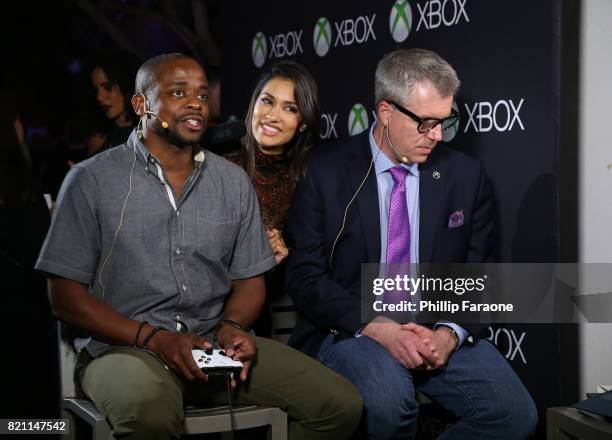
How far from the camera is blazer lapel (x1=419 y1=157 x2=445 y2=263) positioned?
10.9 ft

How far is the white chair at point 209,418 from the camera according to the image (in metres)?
2.60

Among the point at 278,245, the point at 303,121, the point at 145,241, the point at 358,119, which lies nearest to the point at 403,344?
the point at 278,245

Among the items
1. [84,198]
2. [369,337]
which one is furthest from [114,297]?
[369,337]

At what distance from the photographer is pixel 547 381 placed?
11.2ft

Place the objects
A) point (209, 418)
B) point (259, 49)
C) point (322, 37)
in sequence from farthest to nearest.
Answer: point (259, 49) < point (322, 37) < point (209, 418)

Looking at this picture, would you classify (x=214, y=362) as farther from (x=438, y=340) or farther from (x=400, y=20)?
(x=400, y=20)

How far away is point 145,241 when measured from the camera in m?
2.86

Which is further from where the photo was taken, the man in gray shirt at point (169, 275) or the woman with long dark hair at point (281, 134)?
the woman with long dark hair at point (281, 134)

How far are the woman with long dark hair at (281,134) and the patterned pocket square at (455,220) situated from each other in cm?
73

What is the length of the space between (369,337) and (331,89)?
160cm

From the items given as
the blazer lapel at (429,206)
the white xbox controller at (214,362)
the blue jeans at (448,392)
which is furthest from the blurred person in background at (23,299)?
the blazer lapel at (429,206)

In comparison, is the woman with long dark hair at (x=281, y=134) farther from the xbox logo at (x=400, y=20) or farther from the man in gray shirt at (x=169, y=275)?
the man in gray shirt at (x=169, y=275)

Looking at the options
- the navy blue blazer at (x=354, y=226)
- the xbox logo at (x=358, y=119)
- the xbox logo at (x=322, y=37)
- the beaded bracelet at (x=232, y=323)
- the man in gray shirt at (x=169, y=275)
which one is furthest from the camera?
the xbox logo at (x=322, y=37)

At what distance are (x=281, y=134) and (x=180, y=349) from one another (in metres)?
1.39
